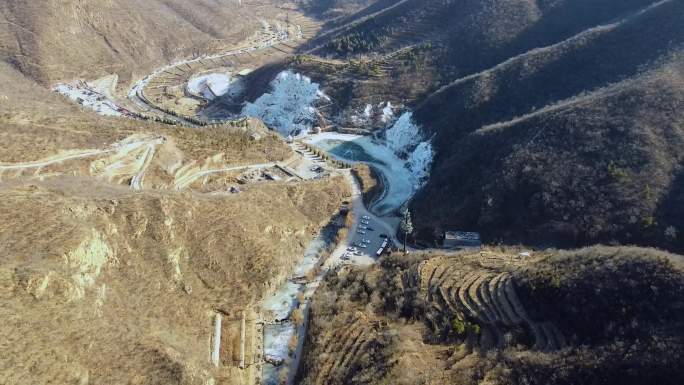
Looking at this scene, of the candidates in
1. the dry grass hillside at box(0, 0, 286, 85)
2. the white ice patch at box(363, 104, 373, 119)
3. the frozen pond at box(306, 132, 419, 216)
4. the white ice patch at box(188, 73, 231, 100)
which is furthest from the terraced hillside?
the dry grass hillside at box(0, 0, 286, 85)

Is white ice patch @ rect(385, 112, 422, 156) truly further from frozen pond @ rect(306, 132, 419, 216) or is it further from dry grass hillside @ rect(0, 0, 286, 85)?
dry grass hillside @ rect(0, 0, 286, 85)

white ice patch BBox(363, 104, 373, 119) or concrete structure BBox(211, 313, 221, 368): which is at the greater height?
white ice patch BBox(363, 104, 373, 119)

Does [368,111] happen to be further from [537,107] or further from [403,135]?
[537,107]

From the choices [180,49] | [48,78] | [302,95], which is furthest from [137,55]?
[302,95]

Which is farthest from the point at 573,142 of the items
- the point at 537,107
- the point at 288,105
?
the point at 288,105

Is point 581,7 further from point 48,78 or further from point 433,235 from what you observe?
point 48,78

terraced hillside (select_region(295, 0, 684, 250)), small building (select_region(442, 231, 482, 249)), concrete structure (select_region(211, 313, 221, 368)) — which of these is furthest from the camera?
small building (select_region(442, 231, 482, 249))
